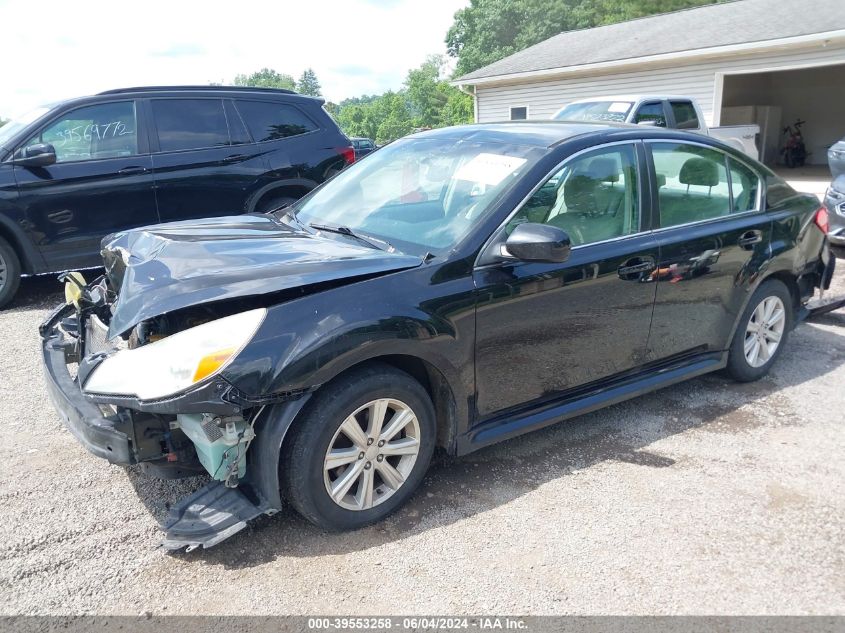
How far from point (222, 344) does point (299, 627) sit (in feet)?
3.52

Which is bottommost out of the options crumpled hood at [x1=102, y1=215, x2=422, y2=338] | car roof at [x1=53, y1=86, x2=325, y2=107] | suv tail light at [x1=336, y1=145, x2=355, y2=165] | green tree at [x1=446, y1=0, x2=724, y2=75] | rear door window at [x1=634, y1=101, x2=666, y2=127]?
crumpled hood at [x1=102, y1=215, x2=422, y2=338]

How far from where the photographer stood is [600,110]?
10930mm

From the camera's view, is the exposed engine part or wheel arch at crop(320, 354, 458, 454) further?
wheel arch at crop(320, 354, 458, 454)

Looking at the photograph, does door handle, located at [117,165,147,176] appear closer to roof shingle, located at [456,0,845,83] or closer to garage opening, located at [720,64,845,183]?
roof shingle, located at [456,0,845,83]

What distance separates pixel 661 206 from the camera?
3869 millimetres

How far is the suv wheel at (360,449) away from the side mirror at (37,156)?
4.91 m

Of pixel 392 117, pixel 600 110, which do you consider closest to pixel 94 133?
pixel 600 110

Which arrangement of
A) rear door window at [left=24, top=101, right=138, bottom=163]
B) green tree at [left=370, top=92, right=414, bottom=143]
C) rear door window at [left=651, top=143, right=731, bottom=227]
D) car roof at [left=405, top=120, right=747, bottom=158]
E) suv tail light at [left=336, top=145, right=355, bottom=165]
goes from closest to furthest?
car roof at [left=405, top=120, right=747, bottom=158]
rear door window at [left=651, top=143, right=731, bottom=227]
rear door window at [left=24, top=101, right=138, bottom=163]
suv tail light at [left=336, top=145, right=355, bottom=165]
green tree at [left=370, top=92, right=414, bottom=143]

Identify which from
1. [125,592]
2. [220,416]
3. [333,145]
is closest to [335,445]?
[220,416]

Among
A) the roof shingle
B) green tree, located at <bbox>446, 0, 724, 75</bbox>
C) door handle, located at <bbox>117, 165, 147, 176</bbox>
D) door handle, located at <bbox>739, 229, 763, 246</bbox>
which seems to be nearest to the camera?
door handle, located at <bbox>739, 229, 763, 246</bbox>

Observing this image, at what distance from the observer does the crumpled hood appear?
273 centimetres

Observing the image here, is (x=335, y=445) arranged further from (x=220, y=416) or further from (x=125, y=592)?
(x=125, y=592)

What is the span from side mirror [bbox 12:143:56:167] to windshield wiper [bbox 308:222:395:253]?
3.77 m

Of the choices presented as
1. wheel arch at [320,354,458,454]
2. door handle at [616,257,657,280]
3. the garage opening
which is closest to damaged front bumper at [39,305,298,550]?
wheel arch at [320,354,458,454]
